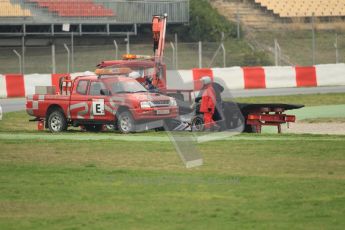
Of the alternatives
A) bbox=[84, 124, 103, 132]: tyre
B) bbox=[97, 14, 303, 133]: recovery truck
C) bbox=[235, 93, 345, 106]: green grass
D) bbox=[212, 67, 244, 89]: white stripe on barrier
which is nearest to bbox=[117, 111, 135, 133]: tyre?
bbox=[97, 14, 303, 133]: recovery truck

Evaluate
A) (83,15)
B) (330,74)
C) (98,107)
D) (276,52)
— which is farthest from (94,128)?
(83,15)

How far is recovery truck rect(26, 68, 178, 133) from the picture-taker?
24.7 m

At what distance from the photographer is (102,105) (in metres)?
25.0

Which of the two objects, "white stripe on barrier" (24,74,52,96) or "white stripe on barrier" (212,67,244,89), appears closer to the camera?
"white stripe on barrier" (24,74,52,96)

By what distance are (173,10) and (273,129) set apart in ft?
75.9

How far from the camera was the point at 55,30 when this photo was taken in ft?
156

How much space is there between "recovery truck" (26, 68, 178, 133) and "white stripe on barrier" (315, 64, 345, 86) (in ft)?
63.5

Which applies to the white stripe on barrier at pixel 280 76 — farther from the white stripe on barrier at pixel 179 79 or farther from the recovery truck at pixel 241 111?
the recovery truck at pixel 241 111

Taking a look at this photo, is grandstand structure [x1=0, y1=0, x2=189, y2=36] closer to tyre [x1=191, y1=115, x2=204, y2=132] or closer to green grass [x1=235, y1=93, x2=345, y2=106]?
green grass [x1=235, y1=93, x2=345, y2=106]

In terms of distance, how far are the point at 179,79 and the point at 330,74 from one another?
916cm

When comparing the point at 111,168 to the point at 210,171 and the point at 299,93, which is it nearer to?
the point at 210,171

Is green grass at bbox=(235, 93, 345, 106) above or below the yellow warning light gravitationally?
below

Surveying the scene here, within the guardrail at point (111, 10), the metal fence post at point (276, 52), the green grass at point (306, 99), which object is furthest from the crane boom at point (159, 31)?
the guardrail at point (111, 10)

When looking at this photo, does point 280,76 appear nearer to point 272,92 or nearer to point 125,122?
point 272,92
